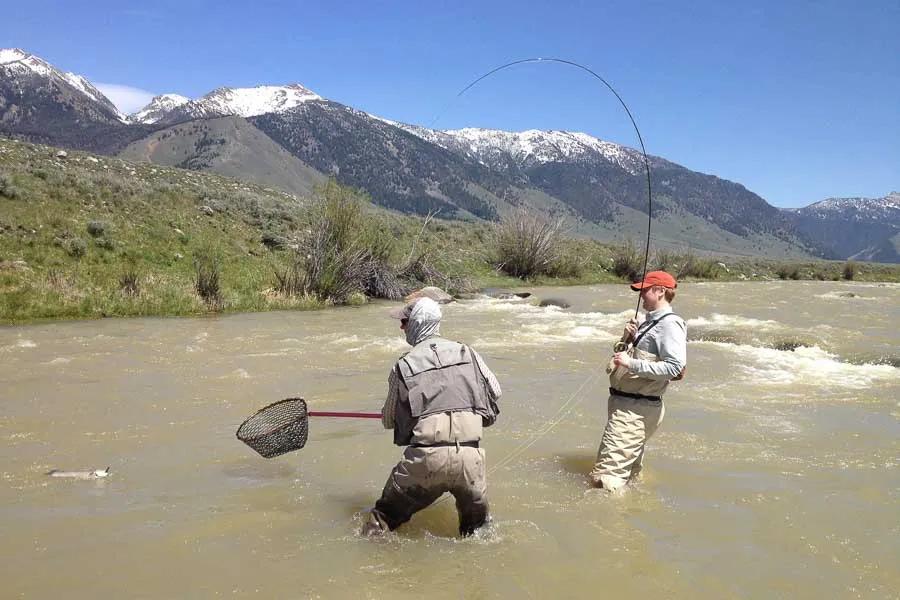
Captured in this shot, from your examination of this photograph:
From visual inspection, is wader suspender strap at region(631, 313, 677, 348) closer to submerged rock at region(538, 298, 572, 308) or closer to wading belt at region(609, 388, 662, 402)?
wading belt at region(609, 388, 662, 402)

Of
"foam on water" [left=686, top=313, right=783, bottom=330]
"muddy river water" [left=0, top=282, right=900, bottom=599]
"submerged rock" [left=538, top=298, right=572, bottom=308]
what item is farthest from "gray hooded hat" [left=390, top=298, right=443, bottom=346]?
"submerged rock" [left=538, top=298, right=572, bottom=308]

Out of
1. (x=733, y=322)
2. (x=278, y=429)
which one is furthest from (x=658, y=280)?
(x=733, y=322)

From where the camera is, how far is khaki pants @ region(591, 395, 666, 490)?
210 inches

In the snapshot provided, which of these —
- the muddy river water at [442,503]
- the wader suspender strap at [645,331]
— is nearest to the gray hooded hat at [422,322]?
the muddy river water at [442,503]

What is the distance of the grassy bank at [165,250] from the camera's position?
1585 cm

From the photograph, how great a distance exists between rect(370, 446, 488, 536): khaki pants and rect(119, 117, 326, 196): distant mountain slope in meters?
146

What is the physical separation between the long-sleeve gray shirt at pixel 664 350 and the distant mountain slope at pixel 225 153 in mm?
145564

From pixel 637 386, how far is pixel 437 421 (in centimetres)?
200

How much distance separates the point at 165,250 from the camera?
20.7 metres

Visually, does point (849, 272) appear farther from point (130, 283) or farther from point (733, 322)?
point (130, 283)

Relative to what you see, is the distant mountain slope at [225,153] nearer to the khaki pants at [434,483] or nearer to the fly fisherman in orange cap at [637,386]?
the fly fisherman in orange cap at [637,386]

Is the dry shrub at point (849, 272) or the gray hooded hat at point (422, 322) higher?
the dry shrub at point (849, 272)

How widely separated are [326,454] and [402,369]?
2.64 meters

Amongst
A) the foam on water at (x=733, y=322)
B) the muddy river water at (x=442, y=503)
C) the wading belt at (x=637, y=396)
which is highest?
the wading belt at (x=637, y=396)
